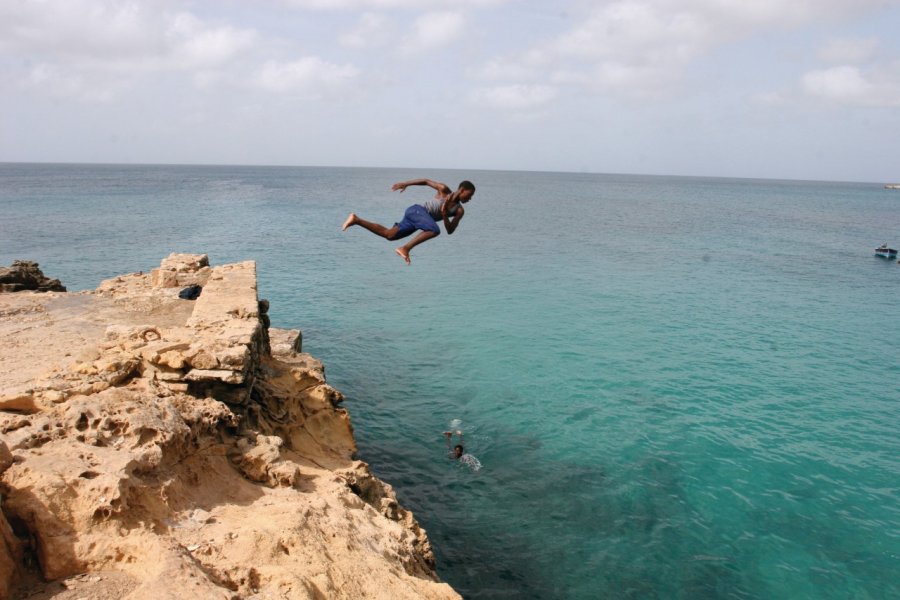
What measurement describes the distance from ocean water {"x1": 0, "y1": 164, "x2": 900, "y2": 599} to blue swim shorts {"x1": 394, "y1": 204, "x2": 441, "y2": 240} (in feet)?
20.3

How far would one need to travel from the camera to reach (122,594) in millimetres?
4809

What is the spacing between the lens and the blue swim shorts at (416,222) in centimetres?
1034

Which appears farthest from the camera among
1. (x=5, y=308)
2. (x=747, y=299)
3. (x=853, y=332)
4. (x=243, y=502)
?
(x=747, y=299)

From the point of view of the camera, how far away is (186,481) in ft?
22.3

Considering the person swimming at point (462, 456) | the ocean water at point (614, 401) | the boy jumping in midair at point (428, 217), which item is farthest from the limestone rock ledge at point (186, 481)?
the person swimming at point (462, 456)

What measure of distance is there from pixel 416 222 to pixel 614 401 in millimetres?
10954

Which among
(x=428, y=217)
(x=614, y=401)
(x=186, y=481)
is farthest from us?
(x=614, y=401)

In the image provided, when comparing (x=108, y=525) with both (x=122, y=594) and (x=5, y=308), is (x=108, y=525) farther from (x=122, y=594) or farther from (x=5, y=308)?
(x=5, y=308)

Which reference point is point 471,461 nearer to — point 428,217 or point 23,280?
point 428,217

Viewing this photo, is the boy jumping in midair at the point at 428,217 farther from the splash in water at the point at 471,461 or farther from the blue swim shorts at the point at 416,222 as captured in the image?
the splash in water at the point at 471,461

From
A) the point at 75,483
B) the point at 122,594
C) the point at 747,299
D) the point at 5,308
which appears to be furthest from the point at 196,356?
the point at 747,299

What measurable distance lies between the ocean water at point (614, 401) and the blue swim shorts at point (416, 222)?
6181 mm

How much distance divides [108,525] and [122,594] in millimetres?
852

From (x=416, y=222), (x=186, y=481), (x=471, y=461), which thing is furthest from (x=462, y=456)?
(x=186, y=481)
